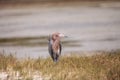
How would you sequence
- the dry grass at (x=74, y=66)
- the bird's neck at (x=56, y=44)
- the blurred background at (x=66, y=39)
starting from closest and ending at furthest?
1. the dry grass at (x=74, y=66)
2. the bird's neck at (x=56, y=44)
3. the blurred background at (x=66, y=39)

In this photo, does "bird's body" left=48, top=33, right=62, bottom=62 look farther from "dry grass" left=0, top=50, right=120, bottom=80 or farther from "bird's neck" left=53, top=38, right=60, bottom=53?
"dry grass" left=0, top=50, right=120, bottom=80

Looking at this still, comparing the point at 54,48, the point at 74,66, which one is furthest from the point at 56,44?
the point at 74,66

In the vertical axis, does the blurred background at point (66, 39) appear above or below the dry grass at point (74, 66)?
below

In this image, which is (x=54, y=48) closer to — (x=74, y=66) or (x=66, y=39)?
(x=74, y=66)

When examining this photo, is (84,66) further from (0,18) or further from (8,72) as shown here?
(0,18)

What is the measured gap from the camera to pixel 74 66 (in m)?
9.69

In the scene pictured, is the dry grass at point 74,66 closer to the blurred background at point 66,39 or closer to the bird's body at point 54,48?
the bird's body at point 54,48

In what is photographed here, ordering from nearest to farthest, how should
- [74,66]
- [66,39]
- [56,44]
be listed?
[74,66], [56,44], [66,39]

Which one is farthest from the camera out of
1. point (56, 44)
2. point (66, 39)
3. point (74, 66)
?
point (66, 39)

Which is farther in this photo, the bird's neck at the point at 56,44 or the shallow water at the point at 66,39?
the shallow water at the point at 66,39

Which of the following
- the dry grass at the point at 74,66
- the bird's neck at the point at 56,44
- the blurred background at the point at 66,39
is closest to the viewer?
the dry grass at the point at 74,66

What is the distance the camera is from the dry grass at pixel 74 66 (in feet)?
30.1

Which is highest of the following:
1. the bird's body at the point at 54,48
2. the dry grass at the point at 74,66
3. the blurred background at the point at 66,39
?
the bird's body at the point at 54,48

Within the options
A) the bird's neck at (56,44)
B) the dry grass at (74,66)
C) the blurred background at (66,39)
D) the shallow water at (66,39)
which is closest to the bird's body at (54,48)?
the bird's neck at (56,44)
